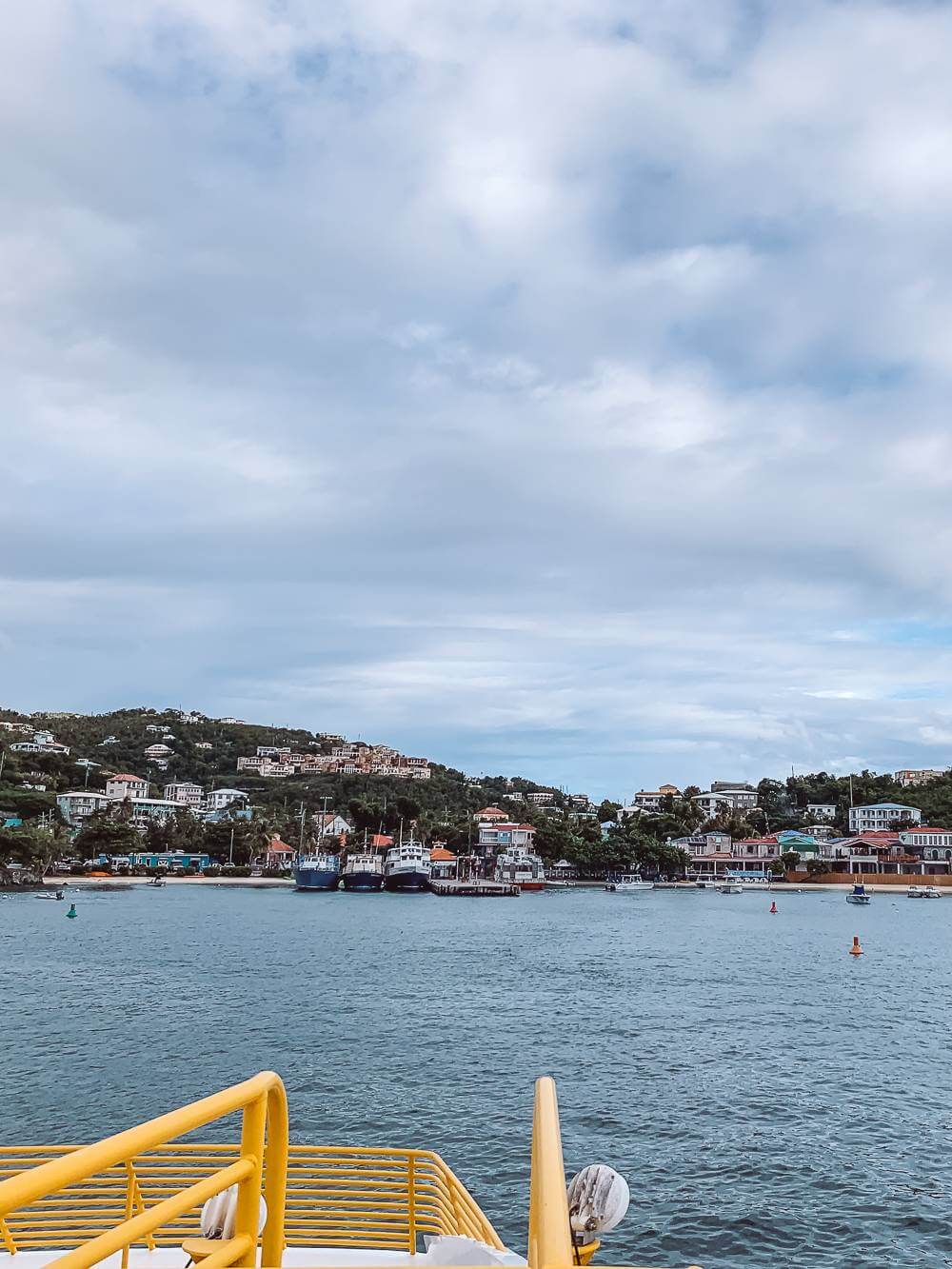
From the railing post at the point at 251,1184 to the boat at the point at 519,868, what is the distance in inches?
5741

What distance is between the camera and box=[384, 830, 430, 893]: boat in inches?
5079

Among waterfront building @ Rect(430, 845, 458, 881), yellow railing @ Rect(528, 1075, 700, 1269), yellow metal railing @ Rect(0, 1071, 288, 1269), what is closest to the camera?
yellow metal railing @ Rect(0, 1071, 288, 1269)

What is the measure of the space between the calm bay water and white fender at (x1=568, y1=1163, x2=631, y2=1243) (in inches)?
464

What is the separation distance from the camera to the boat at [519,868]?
148550mm

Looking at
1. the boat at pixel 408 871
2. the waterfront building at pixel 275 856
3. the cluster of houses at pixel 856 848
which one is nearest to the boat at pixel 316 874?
the boat at pixel 408 871

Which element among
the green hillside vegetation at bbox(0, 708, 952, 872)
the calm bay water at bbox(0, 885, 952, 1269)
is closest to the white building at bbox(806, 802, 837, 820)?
the green hillside vegetation at bbox(0, 708, 952, 872)

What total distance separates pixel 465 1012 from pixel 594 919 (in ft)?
171

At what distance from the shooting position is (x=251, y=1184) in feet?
9.86

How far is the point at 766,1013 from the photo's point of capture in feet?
122

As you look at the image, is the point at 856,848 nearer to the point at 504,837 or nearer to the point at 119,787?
the point at 504,837

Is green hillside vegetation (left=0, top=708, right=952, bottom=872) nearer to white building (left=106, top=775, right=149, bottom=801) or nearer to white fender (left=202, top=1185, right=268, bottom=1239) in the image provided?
white building (left=106, top=775, right=149, bottom=801)


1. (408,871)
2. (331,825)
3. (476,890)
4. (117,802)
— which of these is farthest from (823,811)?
(117,802)

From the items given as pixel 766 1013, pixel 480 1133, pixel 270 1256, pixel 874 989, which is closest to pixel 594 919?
pixel 874 989

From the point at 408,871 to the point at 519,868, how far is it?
88.3ft
